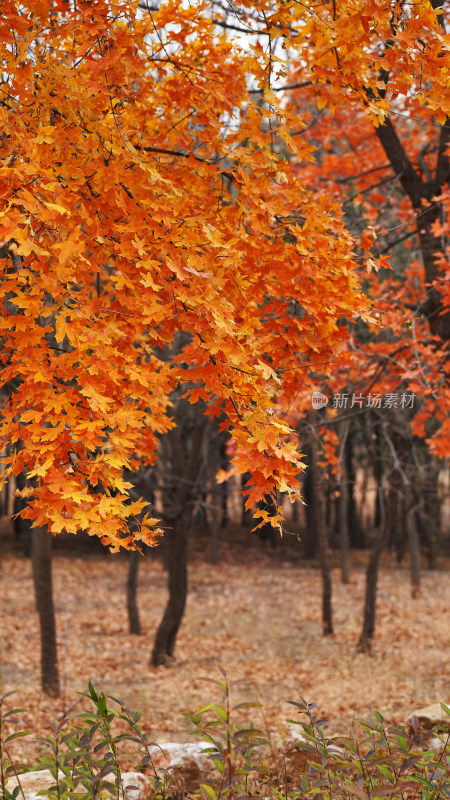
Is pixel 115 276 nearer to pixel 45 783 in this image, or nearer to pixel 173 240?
pixel 173 240

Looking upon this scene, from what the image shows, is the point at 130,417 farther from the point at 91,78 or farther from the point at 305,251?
the point at 91,78

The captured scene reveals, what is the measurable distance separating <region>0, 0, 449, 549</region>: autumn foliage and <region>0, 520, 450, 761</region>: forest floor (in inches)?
200

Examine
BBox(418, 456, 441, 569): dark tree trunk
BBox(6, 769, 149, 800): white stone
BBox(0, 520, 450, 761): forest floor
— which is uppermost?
BBox(418, 456, 441, 569): dark tree trunk

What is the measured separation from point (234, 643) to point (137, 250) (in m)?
12.6

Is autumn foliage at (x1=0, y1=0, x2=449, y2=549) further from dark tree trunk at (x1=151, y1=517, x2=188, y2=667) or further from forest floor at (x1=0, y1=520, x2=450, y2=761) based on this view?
dark tree trunk at (x1=151, y1=517, x2=188, y2=667)

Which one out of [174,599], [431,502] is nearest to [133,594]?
[174,599]

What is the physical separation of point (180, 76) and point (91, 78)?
1.40 meters

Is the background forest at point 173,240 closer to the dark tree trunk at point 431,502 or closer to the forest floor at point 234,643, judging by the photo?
the forest floor at point 234,643

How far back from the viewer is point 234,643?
564 inches

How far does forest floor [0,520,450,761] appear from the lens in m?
9.88

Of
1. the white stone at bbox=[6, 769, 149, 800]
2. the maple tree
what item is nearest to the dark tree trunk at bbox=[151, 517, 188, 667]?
the white stone at bbox=[6, 769, 149, 800]

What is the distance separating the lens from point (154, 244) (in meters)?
3.22

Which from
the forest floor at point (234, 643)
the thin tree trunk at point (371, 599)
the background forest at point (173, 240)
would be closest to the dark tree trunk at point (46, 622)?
the forest floor at point (234, 643)

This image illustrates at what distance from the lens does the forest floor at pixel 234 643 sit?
32.4 feet
